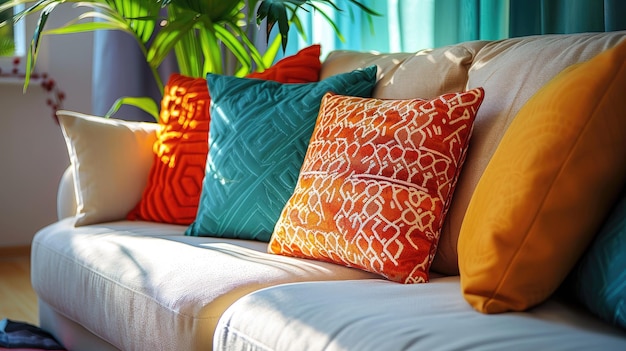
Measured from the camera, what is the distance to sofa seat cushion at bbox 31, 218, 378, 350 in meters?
1.47

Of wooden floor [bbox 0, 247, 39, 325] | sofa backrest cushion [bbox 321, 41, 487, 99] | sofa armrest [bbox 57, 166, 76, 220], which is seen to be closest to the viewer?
sofa backrest cushion [bbox 321, 41, 487, 99]

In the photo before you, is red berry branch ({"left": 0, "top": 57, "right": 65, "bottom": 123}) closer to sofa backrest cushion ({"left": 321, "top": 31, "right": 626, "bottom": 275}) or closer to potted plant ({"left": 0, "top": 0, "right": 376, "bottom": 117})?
potted plant ({"left": 0, "top": 0, "right": 376, "bottom": 117})

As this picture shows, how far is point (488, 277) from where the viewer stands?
1.19m

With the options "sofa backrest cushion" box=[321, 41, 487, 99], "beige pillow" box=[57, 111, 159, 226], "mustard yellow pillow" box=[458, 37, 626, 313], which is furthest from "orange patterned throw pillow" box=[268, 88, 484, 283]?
"beige pillow" box=[57, 111, 159, 226]

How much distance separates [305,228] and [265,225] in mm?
262

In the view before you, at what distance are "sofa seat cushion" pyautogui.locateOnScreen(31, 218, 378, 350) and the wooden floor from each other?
80 cm

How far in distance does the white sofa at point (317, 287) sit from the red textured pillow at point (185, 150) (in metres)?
0.04

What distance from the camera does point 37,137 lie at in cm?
392

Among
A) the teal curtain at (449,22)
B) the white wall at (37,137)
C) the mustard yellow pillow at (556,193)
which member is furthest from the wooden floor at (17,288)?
the mustard yellow pillow at (556,193)

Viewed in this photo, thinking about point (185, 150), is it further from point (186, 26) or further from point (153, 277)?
point (153, 277)

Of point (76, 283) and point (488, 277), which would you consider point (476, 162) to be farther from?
point (76, 283)

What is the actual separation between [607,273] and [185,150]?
134cm

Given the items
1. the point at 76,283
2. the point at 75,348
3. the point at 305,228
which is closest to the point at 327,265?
the point at 305,228

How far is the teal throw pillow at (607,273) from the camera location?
1091 millimetres
